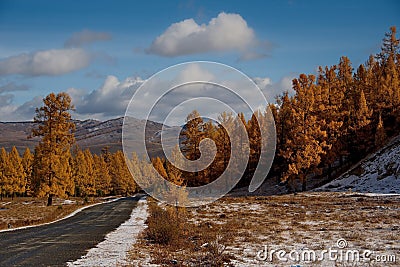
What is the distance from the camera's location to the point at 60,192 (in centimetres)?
4272

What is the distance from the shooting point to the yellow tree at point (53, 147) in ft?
139

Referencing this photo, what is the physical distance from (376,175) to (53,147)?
36.7m

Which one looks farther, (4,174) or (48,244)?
(4,174)

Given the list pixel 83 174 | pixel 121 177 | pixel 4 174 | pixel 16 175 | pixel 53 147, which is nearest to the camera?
pixel 53 147

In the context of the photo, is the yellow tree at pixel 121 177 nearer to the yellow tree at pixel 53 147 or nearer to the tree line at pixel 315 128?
the tree line at pixel 315 128

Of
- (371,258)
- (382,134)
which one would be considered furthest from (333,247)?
(382,134)

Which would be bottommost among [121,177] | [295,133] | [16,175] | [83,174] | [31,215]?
[31,215]

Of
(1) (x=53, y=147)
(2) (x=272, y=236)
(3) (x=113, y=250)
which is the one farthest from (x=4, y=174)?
(2) (x=272, y=236)

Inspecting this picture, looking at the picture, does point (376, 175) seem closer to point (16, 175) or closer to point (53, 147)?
point (53, 147)

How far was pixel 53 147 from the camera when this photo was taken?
42.9 m

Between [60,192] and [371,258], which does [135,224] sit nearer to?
[371,258]

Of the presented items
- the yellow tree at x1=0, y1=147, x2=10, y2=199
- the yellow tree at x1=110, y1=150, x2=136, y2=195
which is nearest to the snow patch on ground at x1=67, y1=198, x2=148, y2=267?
the yellow tree at x1=0, y1=147, x2=10, y2=199

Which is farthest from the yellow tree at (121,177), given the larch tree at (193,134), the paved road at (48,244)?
the paved road at (48,244)

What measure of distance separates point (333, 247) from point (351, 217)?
9250mm
